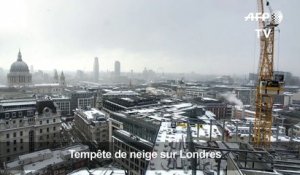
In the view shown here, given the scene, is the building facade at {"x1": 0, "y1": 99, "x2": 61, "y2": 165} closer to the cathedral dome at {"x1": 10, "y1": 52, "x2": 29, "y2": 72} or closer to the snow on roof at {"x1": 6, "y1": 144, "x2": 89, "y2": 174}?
the snow on roof at {"x1": 6, "y1": 144, "x2": 89, "y2": 174}

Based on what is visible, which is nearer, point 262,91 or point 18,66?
point 262,91

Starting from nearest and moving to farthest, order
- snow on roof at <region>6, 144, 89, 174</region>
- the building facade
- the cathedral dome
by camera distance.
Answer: snow on roof at <region>6, 144, 89, 174</region> → the building facade → the cathedral dome

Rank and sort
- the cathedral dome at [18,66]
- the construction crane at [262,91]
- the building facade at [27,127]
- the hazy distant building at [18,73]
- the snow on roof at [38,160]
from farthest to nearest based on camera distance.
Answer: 1. the cathedral dome at [18,66]
2. the hazy distant building at [18,73]
3. the building facade at [27,127]
4. the construction crane at [262,91]
5. the snow on roof at [38,160]

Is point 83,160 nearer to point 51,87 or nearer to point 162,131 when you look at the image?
point 162,131

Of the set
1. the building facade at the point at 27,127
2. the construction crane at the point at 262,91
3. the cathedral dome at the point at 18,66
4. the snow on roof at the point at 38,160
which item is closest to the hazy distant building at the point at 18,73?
the cathedral dome at the point at 18,66

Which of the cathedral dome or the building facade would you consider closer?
the building facade

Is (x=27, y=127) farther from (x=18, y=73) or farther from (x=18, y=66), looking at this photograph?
(x=18, y=66)

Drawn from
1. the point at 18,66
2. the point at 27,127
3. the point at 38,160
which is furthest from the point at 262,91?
the point at 18,66

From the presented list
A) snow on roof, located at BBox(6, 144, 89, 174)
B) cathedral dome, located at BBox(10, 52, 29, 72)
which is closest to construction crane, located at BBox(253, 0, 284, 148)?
snow on roof, located at BBox(6, 144, 89, 174)

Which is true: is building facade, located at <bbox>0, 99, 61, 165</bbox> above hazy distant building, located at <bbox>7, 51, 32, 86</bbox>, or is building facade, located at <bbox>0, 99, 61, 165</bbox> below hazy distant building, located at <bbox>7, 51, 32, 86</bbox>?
below

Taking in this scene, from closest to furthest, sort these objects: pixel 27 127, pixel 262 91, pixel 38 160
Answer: pixel 262 91
pixel 38 160
pixel 27 127

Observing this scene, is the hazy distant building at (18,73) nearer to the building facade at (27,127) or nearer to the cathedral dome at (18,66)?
the cathedral dome at (18,66)

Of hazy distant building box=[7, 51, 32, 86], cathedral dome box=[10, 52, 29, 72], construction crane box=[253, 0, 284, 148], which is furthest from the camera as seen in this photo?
cathedral dome box=[10, 52, 29, 72]
